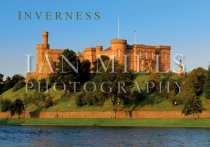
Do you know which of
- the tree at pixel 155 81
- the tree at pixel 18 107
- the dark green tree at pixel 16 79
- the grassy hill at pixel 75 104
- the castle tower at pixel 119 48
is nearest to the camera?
the grassy hill at pixel 75 104

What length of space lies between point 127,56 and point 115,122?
44.3 m

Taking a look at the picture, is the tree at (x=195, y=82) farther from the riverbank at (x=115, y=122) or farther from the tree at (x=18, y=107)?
the tree at (x=18, y=107)

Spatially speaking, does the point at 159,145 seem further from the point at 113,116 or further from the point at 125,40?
the point at 125,40

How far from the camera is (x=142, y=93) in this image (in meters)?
87.0

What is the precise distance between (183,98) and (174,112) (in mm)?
2407

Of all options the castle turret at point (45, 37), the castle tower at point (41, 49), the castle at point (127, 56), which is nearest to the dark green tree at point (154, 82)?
the castle at point (127, 56)

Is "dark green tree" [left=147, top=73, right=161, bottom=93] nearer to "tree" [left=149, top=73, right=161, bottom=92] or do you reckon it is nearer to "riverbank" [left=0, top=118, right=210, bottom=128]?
"tree" [left=149, top=73, right=161, bottom=92]

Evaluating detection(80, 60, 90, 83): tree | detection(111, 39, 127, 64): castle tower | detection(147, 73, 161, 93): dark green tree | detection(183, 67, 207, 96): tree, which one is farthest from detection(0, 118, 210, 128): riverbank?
detection(111, 39, 127, 64): castle tower

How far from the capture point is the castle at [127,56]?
11631 centimetres

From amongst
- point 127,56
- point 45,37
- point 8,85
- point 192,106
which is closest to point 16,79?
point 8,85

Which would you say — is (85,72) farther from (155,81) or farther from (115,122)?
(115,122)

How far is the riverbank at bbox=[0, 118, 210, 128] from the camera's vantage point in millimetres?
67562

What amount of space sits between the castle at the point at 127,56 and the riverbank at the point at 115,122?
3386cm

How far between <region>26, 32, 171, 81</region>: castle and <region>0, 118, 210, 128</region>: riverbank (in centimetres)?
3386
